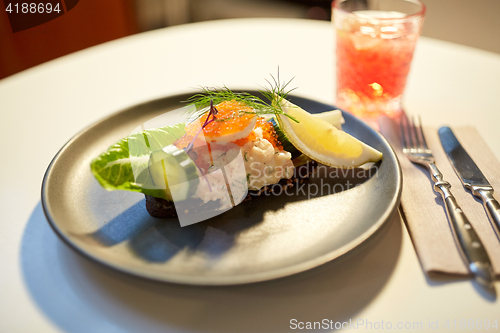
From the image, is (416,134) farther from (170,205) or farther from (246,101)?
(170,205)

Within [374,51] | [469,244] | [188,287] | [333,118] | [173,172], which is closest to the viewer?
[188,287]

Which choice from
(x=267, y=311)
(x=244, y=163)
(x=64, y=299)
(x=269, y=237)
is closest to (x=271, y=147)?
(x=244, y=163)

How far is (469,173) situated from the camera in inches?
40.3

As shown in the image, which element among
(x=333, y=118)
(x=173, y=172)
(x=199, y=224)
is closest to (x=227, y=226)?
(x=199, y=224)

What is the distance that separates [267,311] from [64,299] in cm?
41

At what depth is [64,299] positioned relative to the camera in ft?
2.43

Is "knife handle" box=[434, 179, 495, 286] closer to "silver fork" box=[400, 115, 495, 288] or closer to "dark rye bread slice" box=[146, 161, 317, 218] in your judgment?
"silver fork" box=[400, 115, 495, 288]

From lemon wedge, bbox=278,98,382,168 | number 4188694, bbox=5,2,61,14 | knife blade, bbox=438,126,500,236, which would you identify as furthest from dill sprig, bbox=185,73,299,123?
number 4188694, bbox=5,2,61,14

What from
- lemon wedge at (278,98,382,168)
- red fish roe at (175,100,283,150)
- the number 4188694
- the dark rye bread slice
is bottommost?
the dark rye bread slice

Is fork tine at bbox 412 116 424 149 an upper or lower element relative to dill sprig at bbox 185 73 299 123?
lower

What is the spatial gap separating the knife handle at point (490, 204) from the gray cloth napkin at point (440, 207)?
0.04 ft

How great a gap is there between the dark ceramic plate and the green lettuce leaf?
0.26 ft

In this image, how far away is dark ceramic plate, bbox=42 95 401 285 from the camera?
73cm

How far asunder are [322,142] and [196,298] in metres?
0.57
